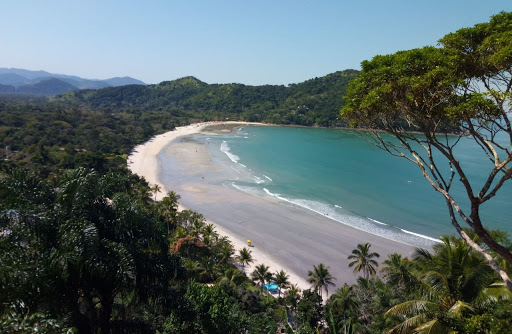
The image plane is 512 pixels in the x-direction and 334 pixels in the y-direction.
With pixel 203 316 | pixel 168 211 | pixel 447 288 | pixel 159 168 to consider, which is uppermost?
pixel 447 288

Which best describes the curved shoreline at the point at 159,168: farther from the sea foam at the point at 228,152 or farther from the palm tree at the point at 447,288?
the palm tree at the point at 447,288

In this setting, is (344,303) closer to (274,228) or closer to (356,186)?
(274,228)

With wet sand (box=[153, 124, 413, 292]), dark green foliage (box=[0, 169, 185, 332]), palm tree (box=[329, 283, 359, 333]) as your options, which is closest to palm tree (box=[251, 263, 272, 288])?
wet sand (box=[153, 124, 413, 292])

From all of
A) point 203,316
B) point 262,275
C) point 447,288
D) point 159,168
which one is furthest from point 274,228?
point 159,168

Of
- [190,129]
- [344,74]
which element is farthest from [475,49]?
[344,74]

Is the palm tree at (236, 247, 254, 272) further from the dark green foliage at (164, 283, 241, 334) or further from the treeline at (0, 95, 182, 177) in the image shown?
the treeline at (0, 95, 182, 177)

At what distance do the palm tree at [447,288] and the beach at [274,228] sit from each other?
16884mm

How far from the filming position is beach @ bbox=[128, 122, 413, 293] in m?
27.8

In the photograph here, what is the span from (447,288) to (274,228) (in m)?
Answer: 27.1

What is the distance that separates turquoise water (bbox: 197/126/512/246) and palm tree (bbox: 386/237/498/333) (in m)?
18.1

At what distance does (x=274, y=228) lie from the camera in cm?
3431

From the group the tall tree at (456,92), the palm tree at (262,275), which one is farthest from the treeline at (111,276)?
the palm tree at (262,275)

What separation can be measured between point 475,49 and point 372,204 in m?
37.1

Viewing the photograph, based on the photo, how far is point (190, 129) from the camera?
12181 centimetres
